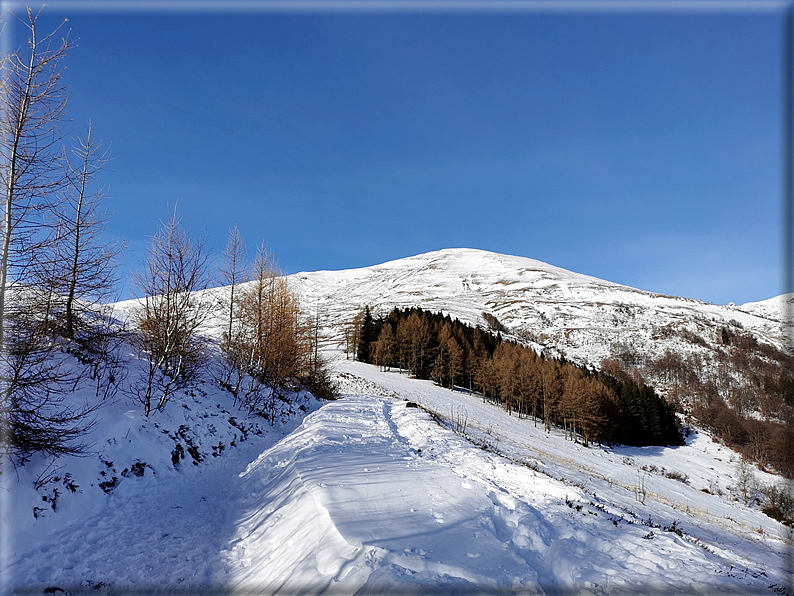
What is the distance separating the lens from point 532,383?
56.3m

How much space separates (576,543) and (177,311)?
14490 millimetres

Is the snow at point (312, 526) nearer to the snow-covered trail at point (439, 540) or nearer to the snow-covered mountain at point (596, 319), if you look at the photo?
the snow-covered trail at point (439, 540)

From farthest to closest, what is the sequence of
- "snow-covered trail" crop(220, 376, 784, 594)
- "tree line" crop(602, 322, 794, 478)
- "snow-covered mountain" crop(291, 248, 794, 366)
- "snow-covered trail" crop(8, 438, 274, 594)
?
"snow-covered mountain" crop(291, 248, 794, 366) < "tree line" crop(602, 322, 794, 478) < "snow-covered trail" crop(8, 438, 274, 594) < "snow-covered trail" crop(220, 376, 784, 594)

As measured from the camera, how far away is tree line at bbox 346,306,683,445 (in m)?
51.3

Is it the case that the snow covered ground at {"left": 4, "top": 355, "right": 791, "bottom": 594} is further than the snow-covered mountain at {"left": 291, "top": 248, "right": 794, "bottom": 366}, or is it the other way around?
the snow-covered mountain at {"left": 291, "top": 248, "right": 794, "bottom": 366}

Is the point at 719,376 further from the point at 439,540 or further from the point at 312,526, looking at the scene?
the point at 312,526

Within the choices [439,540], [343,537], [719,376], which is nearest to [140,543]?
[343,537]

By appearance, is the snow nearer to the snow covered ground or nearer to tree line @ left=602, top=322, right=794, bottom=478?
the snow covered ground

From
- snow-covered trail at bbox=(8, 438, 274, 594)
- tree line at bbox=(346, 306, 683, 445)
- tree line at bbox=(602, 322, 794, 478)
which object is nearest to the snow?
snow-covered trail at bbox=(8, 438, 274, 594)

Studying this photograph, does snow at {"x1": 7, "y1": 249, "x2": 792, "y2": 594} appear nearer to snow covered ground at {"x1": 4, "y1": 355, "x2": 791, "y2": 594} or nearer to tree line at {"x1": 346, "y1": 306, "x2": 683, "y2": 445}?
snow covered ground at {"x1": 4, "y1": 355, "x2": 791, "y2": 594}

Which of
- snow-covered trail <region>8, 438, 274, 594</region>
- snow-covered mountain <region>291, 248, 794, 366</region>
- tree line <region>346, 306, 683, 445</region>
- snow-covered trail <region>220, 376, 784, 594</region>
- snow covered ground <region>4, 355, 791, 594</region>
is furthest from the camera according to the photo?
snow-covered mountain <region>291, 248, 794, 366</region>

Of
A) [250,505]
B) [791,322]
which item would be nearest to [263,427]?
[250,505]

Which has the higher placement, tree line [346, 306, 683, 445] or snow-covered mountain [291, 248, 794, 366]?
snow-covered mountain [291, 248, 794, 366]

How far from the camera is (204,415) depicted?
14414 millimetres
